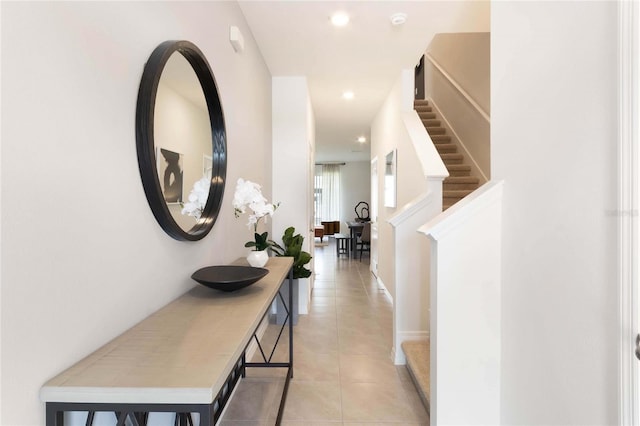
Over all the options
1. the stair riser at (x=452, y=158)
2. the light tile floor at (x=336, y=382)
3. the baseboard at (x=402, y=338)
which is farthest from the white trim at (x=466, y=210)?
the stair riser at (x=452, y=158)

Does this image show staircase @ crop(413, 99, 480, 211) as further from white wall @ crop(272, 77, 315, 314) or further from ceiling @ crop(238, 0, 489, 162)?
white wall @ crop(272, 77, 315, 314)

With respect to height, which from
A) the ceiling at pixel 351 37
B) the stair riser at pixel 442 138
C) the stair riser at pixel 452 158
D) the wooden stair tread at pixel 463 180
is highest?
the ceiling at pixel 351 37

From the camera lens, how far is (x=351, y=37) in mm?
2840

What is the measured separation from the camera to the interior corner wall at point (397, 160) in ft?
10.8

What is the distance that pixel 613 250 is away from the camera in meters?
0.84

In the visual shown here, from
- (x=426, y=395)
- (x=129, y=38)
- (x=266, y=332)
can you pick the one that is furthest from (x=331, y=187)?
(x=129, y=38)

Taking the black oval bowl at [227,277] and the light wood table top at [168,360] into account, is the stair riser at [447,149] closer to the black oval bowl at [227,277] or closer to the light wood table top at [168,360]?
the black oval bowl at [227,277]

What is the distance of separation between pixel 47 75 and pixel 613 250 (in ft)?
4.74

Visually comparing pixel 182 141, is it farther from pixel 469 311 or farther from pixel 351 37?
pixel 351 37

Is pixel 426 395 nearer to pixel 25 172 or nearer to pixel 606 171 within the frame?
pixel 606 171

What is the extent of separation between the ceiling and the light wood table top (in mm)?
2187

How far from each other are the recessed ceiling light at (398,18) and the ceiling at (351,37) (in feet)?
0.10

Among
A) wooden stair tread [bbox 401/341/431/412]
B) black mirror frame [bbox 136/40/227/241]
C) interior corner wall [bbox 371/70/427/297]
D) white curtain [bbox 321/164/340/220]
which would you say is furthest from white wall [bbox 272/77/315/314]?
white curtain [bbox 321/164/340/220]

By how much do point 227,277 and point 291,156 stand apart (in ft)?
7.96
